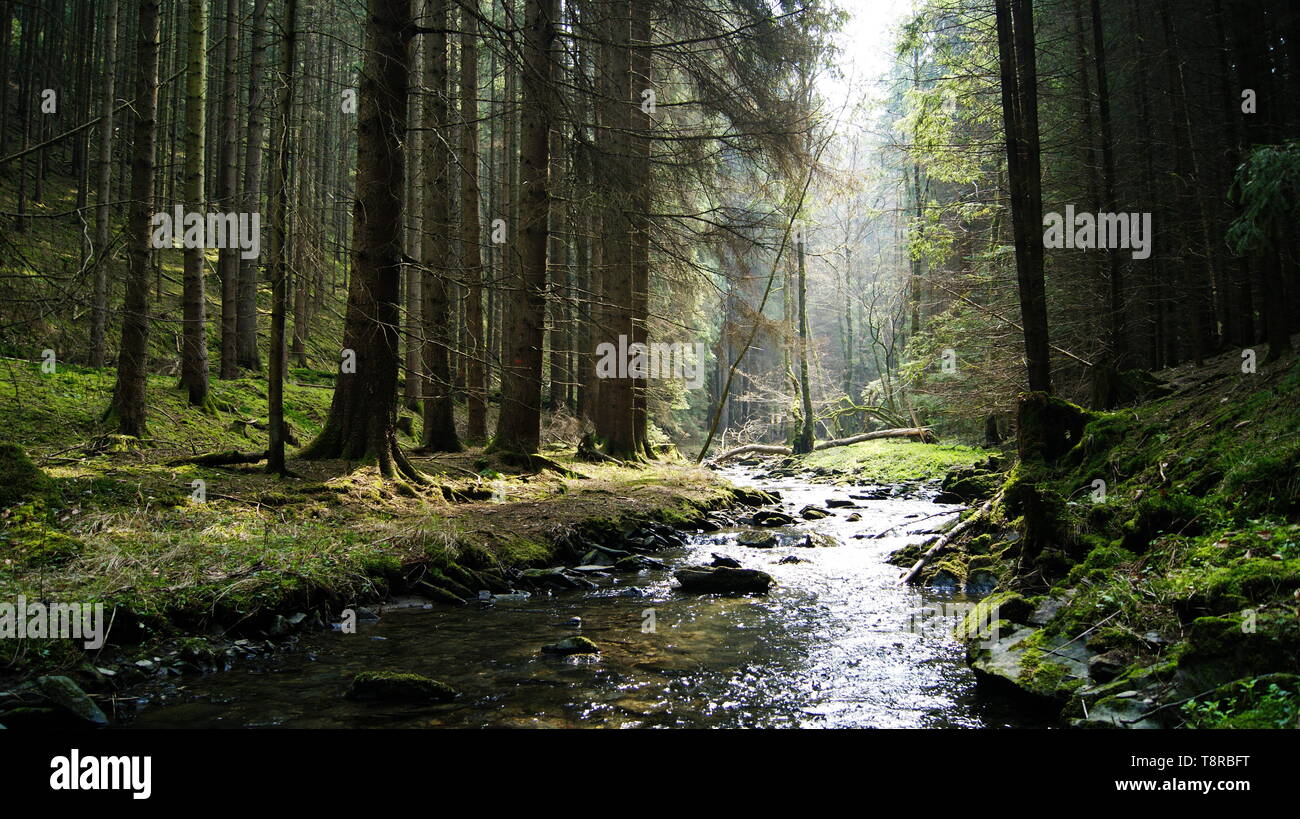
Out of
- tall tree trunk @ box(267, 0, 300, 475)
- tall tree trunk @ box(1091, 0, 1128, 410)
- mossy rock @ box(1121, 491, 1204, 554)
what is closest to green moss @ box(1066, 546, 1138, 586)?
mossy rock @ box(1121, 491, 1204, 554)

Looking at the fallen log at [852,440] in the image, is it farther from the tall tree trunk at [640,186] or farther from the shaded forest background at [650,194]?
the tall tree trunk at [640,186]

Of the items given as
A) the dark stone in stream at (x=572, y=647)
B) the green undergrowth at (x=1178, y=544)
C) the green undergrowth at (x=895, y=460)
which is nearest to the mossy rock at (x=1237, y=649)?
the green undergrowth at (x=1178, y=544)

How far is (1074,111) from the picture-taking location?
50.3ft

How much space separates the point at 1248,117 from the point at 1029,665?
968 cm

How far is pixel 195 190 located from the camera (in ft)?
35.3

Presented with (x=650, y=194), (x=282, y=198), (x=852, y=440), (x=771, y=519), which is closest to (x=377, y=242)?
(x=282, y=198)

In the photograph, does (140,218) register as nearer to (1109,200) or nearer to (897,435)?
(1109,200)

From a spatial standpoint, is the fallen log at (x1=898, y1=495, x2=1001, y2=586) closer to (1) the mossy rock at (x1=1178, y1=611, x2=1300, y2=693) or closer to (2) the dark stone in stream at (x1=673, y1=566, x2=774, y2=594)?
(2) the dark stone in stream at (x1=673, y1=566, x2=774, y2=594)

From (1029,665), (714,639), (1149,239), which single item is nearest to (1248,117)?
Answer: (1149,239)

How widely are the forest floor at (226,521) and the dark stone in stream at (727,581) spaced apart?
1.66m

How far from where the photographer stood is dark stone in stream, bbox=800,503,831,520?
1262 cm

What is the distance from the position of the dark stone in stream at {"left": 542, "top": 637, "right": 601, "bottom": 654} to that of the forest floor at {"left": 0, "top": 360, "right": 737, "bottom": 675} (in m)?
1.69

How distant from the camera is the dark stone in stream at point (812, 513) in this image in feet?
41.4

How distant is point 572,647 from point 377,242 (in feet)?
17.5
